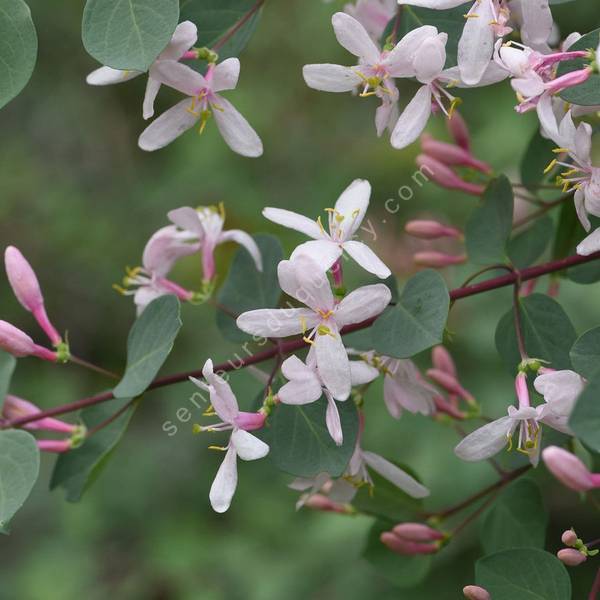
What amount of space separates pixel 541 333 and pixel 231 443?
0.89 feet

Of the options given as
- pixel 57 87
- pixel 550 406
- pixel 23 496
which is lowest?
pixel 57 87

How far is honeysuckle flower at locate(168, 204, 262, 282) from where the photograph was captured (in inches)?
35.0

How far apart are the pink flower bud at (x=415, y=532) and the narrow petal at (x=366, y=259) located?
0.31m

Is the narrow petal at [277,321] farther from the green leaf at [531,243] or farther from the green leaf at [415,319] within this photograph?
the green leaf at [531,243]

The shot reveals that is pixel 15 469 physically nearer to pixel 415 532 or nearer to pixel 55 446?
pixel 55 446

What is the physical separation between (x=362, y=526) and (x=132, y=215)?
1.45 metres

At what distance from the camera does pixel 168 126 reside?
0.82 metres

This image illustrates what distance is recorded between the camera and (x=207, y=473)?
240cm

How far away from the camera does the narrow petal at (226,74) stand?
0.77 m

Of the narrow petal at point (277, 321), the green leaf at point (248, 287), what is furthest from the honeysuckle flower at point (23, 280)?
the narrow petal at point (277, 321)

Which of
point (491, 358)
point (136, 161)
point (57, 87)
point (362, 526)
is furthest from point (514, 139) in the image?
point (57, 87)

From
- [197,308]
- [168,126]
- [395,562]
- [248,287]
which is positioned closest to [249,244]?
[248,287]

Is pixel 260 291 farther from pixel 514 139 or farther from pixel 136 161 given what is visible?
pixel 136 161

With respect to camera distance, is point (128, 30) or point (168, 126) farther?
point (168, 126)
